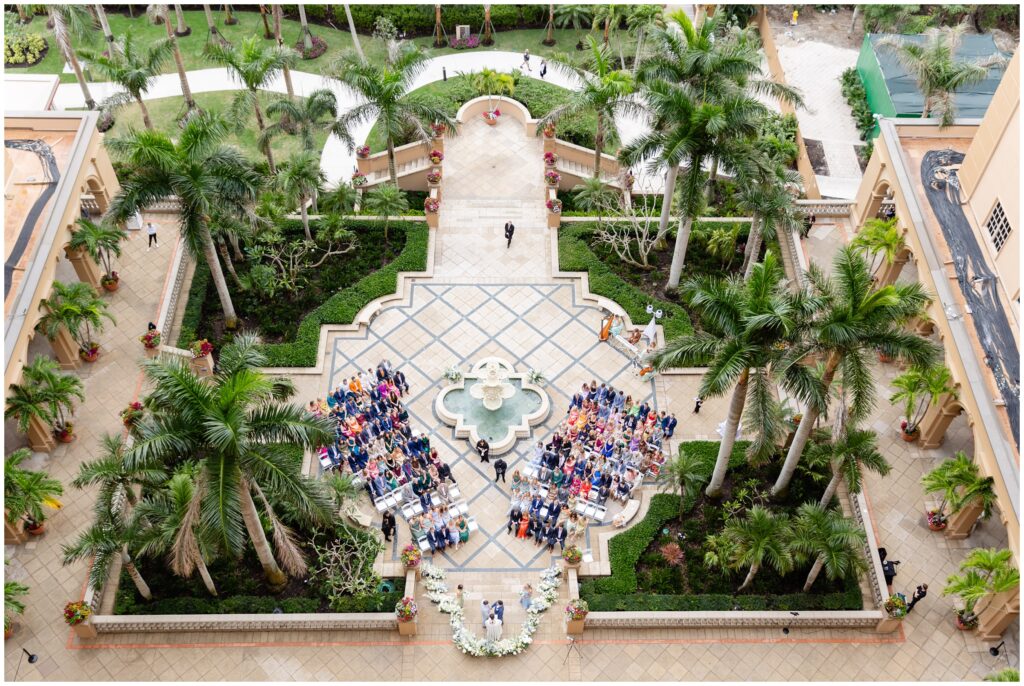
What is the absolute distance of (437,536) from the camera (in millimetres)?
31125

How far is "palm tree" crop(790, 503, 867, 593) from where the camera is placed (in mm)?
27797

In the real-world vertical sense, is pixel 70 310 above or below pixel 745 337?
above

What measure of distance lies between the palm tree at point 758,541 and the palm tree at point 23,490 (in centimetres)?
1945

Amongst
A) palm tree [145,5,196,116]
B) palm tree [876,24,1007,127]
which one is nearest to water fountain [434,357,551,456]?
palm tree [876,24,1007,127]

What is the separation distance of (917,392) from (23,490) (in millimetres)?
27124

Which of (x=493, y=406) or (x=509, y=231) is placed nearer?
(x=493, y=406)

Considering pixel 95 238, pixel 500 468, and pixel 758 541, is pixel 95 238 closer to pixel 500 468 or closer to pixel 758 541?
pixel 500 468

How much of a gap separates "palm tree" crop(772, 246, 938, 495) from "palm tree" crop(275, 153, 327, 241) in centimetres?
1950

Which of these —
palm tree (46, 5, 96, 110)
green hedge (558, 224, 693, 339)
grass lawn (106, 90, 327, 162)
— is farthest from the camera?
grass lawn (106, 90, 327, 162)

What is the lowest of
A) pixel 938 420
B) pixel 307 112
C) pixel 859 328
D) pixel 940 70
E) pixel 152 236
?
pixel 859 328

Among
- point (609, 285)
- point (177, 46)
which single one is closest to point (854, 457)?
point (609, 285)

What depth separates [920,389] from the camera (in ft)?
104

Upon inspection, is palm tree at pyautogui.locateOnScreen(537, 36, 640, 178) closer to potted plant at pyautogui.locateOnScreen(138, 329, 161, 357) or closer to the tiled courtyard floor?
the tiled courtyard floor

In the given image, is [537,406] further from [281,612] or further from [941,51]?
[941,51]
